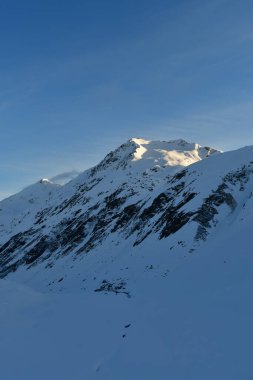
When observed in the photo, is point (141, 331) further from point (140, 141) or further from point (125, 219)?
point (140, 141)

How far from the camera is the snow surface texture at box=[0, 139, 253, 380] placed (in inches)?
419

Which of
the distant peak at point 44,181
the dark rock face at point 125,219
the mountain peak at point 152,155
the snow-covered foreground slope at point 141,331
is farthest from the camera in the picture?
the distant peak at point 44,181

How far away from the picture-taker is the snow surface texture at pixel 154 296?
34.9 ft

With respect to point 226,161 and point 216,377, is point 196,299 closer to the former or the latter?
point 216,377

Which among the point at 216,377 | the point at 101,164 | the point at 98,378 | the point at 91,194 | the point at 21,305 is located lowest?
the point at 216,377

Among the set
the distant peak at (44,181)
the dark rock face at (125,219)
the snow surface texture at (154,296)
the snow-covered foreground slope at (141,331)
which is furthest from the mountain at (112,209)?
the distant peak at (44,181)

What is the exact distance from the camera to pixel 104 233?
156ft

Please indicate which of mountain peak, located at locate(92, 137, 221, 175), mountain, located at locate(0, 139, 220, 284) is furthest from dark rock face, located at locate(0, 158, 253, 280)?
mountain peak, located at locate(92, 137, 221, 175)

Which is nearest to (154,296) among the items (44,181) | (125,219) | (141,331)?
(141,331)

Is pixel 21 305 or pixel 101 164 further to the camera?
pixel 101 164

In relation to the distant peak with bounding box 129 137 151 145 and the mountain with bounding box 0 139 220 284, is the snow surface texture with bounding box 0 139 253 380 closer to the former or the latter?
the mountain with bounding box 0 139 220 284

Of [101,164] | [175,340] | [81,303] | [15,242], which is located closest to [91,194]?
[15,242]

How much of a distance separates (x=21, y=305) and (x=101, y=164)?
83.5 meters

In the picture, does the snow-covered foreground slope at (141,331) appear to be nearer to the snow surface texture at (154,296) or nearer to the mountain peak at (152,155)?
the snow surface texture at (154,296)
